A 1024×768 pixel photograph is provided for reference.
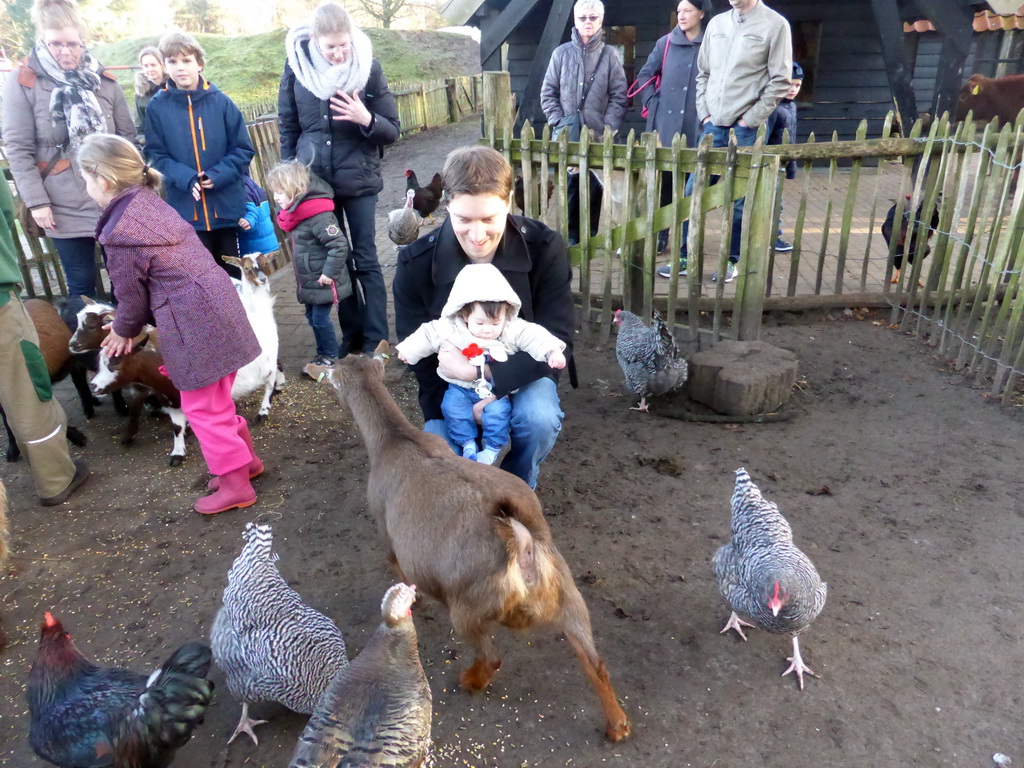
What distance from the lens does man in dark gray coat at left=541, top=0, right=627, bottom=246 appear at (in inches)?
308

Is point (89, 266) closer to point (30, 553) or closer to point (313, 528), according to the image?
point (30, 553)

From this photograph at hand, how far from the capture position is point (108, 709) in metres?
2.49

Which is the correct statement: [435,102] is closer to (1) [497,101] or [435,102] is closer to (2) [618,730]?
(1) [497,101]

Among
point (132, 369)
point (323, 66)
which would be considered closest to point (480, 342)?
point (132, 369)

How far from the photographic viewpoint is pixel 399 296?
3.67 meters

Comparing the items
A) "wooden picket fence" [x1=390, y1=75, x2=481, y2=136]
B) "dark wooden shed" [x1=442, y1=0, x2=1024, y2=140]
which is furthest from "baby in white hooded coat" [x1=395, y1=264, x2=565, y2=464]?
"wooden picket fence" [x1=390, y1=75, x2=481, y2=136]

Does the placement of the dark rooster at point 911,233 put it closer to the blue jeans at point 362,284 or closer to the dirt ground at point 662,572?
the dirt ground at point 662,572

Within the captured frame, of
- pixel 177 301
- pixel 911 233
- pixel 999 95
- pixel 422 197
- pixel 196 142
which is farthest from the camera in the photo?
pixel 999 95

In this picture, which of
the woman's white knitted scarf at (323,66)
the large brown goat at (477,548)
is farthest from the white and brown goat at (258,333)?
the large brown goat at (477,548)

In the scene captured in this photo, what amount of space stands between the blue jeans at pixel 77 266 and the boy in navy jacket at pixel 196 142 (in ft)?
2.74

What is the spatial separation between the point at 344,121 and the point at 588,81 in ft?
11.8

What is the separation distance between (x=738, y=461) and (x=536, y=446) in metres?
1.84

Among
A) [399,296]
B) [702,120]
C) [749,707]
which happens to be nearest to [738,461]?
[749,707]

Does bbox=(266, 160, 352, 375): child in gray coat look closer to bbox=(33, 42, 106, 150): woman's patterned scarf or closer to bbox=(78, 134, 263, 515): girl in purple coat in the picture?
bbox=(78, 134, 263, 515): girl in purple coat
